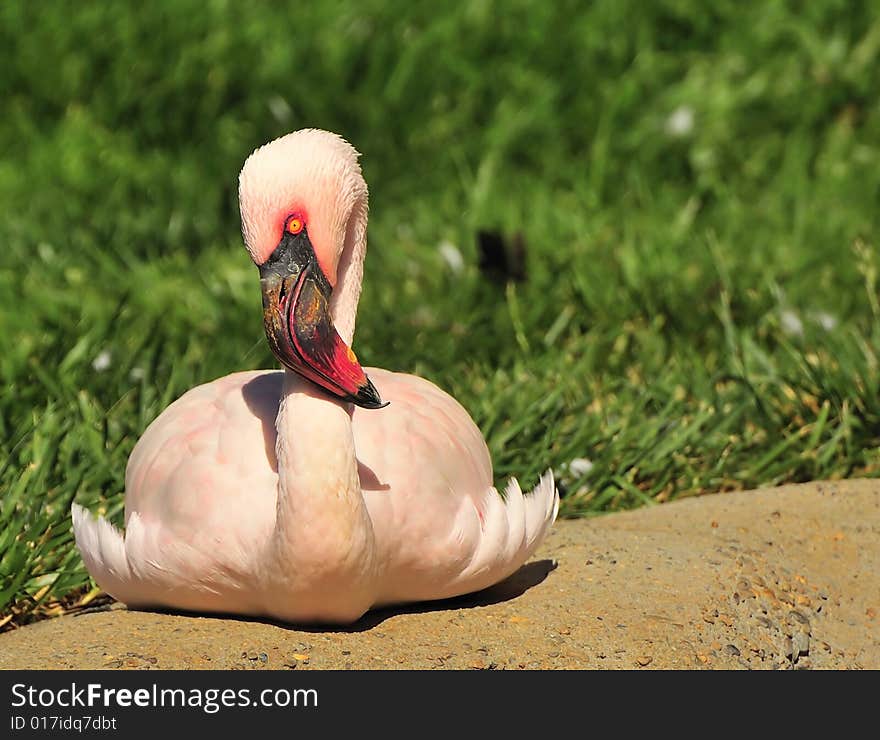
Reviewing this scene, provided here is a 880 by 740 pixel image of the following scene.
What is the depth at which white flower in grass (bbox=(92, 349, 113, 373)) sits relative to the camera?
5148 mm

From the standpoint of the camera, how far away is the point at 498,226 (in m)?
6.69

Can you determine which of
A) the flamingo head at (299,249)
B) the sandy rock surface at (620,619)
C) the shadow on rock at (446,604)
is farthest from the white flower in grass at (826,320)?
the flamingo head at (299,249)

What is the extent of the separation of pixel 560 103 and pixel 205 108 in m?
1.68

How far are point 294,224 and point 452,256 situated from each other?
9.81ft

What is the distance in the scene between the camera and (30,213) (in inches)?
263

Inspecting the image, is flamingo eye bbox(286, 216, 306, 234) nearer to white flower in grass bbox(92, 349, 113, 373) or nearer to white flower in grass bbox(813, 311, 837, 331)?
white flower in grass bbox(92, 349, 113, 373)

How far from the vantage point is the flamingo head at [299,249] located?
331cm

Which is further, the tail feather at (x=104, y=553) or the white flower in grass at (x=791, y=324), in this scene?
the white flower in grass at (x=791, y=324)

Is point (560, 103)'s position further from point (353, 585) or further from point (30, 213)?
point (353, 585)

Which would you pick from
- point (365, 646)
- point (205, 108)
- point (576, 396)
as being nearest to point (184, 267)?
point (205, 108)

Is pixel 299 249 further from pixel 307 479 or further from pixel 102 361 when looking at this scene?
pixel 102 361

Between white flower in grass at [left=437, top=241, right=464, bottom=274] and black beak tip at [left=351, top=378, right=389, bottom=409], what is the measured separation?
2.86 m

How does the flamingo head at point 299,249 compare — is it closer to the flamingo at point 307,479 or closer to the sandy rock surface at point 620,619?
the flamingo at point 307,479

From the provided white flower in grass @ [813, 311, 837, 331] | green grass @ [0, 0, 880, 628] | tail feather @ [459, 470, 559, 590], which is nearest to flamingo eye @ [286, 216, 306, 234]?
tail feather @ [459, 470, 559, 590]
